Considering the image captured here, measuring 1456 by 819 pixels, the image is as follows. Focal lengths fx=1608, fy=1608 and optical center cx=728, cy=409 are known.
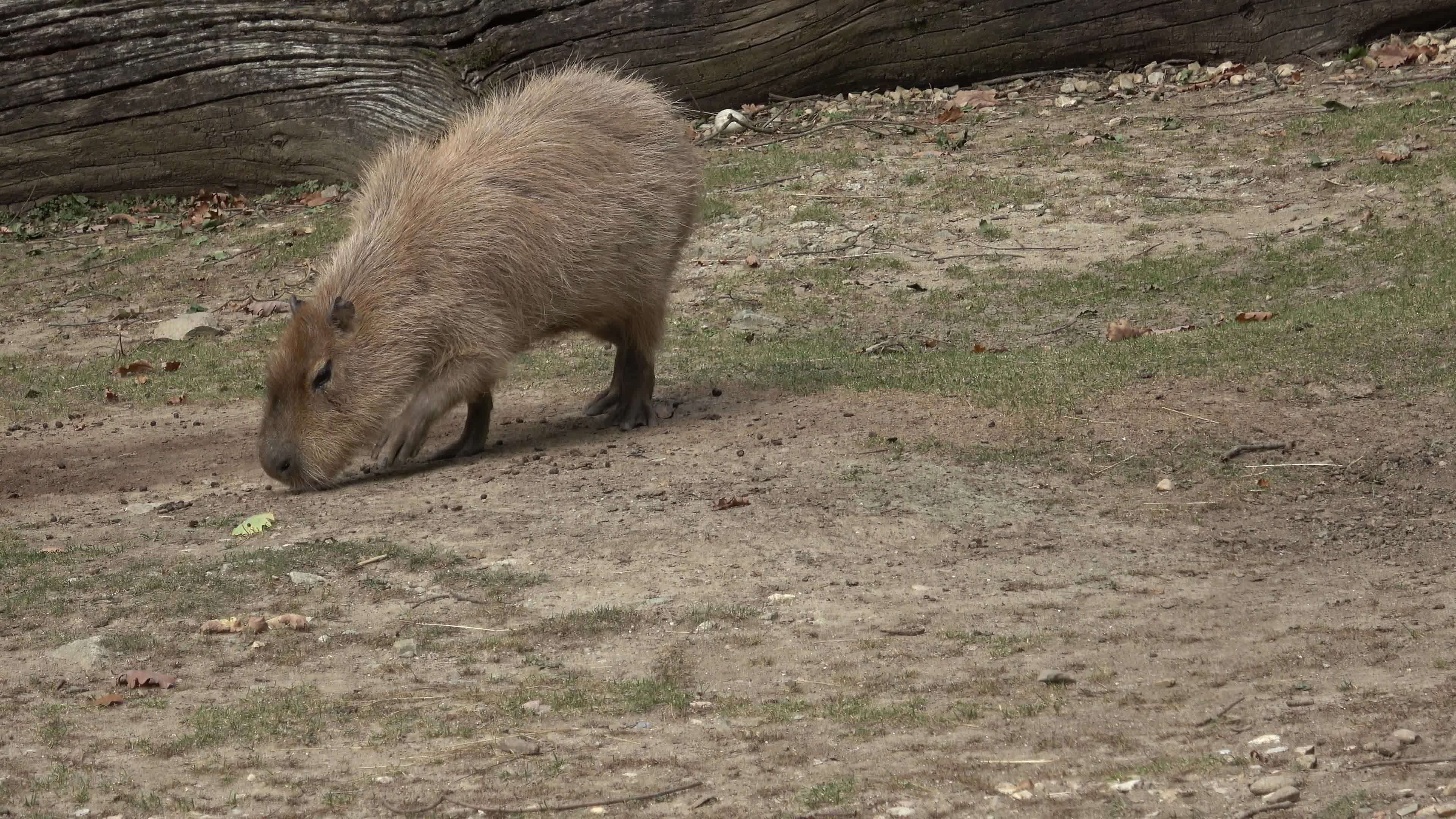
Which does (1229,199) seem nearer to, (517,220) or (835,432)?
(835,432)

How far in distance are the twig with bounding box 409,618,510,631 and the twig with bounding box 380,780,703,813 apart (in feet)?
3.88

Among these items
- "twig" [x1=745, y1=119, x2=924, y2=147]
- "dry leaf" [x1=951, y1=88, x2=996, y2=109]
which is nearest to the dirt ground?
"twig" [x1=745, y1=119, x2=924, y2=147]

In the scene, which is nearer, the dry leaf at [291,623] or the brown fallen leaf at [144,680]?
the brown fallen leaf at [144,680]

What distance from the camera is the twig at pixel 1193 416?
6074 mm

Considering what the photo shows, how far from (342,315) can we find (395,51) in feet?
17.3

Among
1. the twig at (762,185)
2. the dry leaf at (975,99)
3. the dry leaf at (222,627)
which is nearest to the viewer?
the dry leaf at (222,627)

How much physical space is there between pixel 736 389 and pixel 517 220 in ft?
4.64

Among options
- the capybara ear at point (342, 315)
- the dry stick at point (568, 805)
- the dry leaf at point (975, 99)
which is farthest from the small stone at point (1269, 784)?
the dry leaf at point (975, 99)

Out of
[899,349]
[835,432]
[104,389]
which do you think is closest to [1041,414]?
[835,432]

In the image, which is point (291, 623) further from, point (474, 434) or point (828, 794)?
point (474, 434)

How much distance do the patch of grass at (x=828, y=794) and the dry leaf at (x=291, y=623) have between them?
1920 mm

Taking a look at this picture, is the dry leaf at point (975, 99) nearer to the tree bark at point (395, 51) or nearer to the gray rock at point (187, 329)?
the tree bark at point (395, 51)

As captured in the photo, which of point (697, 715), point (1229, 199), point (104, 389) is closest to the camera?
point (697, 715)

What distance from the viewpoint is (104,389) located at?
8.30 m
